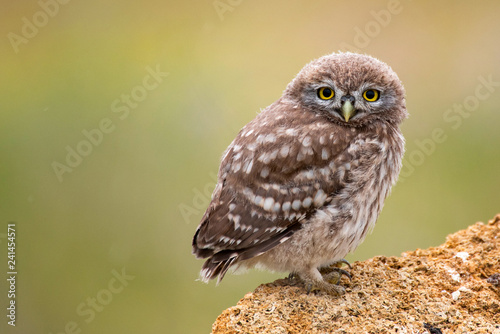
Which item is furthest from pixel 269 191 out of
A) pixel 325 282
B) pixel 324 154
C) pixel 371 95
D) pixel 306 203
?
pixel 371 95

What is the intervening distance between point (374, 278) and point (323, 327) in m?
0.58

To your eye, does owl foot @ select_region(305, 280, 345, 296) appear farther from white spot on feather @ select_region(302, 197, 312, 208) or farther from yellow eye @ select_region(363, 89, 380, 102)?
yellow eye @ select_region(363, 89, 380, 102)

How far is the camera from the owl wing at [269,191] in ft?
12.2

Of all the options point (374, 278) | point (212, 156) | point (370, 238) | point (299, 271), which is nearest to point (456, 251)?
point (374, 278)

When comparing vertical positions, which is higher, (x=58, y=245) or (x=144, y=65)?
(x=144, y=65)

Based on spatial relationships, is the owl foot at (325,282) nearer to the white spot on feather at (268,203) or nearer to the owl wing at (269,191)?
the owl wing at (269,191)

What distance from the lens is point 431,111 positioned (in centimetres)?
816

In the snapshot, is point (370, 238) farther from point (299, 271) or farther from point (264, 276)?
point (299, 271)

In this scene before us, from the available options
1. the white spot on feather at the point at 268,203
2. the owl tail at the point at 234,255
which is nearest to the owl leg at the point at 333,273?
the owl tail at the point at 234,255

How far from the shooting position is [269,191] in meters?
3.77

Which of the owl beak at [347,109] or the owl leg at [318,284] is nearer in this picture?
the owl leg at [318,284]

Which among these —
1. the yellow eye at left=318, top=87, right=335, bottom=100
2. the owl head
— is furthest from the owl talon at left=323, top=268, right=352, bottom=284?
the yellow eye at left=318, top=87, right=335, bottom=100

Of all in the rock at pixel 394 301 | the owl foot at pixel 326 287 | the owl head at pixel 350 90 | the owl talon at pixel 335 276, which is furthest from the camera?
the owl head at pixel 350 90

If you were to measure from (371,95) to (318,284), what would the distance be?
124cm
